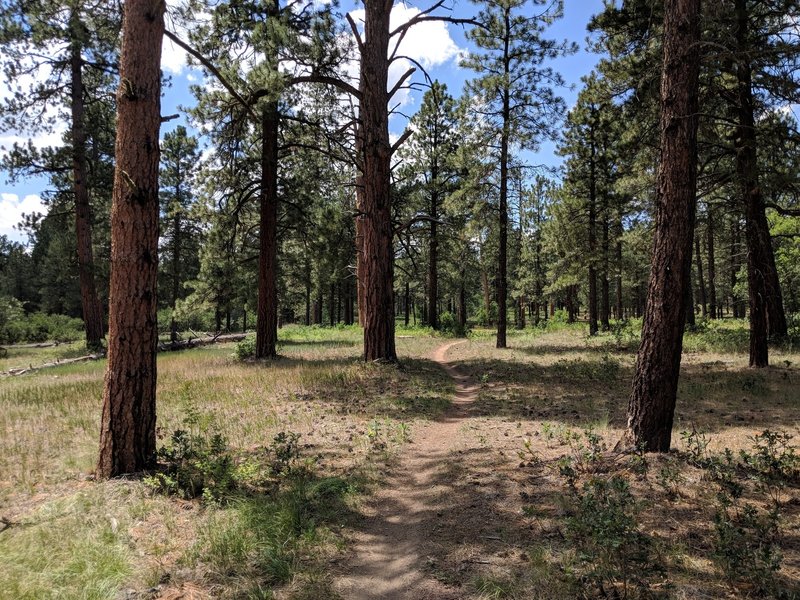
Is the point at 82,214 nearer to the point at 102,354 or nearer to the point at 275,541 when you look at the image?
the point at 102,354

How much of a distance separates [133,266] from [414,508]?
3.84m

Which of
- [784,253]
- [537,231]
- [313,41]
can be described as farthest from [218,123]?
[537,231]

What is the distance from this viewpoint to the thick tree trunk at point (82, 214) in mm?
17719

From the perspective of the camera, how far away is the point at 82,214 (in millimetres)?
18266

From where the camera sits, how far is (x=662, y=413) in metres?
4.99

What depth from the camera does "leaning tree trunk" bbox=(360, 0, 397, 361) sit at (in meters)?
11.2

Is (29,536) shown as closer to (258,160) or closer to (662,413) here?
(662,413)

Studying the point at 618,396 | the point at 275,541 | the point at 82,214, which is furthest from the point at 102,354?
the point at 618,396

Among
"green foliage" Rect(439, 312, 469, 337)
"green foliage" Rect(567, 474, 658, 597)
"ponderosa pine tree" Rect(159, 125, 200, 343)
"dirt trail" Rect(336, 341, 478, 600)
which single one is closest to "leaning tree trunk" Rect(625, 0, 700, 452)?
"green foliage" Rect(567, 474, 658, 597)

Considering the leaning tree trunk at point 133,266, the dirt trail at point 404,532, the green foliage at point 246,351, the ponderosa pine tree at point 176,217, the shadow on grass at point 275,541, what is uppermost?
the ponderosa pine tree at point 176,217

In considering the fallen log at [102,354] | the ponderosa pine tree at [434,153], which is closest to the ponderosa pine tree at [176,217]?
Answer: the fallen log at [102,354]

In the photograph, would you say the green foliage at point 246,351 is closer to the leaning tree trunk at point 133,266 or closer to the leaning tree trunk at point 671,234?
the leaning tree trunk at point 133,266

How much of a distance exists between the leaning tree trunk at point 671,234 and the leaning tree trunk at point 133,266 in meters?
5.51

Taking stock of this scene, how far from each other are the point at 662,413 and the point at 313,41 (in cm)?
1090
